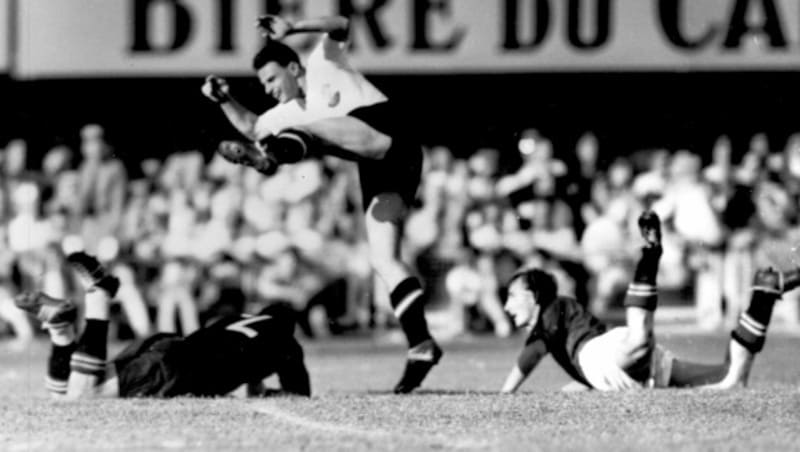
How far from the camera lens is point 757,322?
9.71 metres

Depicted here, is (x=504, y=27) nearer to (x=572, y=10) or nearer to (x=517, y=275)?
(x=572, y=10)

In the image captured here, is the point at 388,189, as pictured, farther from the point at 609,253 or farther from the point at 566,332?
the point at 609,253

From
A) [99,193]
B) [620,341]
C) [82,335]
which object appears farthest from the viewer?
[99,193]

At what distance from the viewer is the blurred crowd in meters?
17.0

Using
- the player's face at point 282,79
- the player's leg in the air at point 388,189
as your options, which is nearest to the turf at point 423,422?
the player's leg in the air at point 388,189

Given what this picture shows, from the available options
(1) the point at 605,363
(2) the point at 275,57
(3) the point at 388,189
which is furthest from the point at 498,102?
(1) the point at 605,363

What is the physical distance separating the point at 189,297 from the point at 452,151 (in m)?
3.81

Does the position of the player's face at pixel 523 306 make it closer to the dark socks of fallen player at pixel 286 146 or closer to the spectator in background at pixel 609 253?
the dark socks of fallen player at pixel 286 146

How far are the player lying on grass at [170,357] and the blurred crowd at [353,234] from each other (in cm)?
735

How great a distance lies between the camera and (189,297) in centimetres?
1723

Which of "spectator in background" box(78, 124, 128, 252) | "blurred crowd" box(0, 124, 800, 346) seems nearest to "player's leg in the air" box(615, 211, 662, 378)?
"blurred crowd" box(0, 124, 800, 346)

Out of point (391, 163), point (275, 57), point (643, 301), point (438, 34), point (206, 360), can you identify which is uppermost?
point (438, 34)

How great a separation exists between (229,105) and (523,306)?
2.06 metres

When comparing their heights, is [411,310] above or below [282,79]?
below
